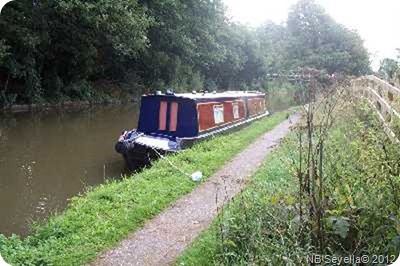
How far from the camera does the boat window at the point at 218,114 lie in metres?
11.1

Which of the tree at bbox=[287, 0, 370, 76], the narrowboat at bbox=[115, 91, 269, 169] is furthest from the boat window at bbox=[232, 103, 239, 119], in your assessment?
the tree at bbox=[287, 0, 370, 76]

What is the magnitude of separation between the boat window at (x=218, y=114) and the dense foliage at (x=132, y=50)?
0.57m

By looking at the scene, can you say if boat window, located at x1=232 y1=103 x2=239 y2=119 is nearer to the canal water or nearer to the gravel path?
the canal water

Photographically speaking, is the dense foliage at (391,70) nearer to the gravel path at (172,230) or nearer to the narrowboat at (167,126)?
the gravel path at (172,230)

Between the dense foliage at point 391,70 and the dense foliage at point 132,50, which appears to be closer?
the dense foliage at point 391,70

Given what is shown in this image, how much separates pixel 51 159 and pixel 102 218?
5.52m

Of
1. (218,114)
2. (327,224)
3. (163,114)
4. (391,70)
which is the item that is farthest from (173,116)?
(327,224)

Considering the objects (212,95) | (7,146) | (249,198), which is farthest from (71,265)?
(7,146)

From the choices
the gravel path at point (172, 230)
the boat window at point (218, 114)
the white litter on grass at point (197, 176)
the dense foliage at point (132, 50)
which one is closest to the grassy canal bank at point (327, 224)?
the gravel path at point (172, 230)

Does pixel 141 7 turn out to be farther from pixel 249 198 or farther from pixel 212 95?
pixel 249 198

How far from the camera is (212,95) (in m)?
11.0

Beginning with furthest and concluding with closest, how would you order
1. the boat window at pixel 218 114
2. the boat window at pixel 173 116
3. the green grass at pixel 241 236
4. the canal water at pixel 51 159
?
the boat window at pixel 218 114
the boat window at pixel 173 116
the canal water at pixel 51 159
the green grass at pixel 241 236

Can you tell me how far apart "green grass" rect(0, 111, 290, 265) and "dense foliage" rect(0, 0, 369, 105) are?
4289mm

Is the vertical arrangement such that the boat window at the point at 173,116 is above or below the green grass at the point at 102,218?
above
